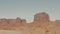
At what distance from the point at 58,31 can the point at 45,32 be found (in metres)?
1.99

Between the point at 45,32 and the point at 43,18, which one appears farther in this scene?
the point at 43,18

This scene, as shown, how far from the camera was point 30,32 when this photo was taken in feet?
92.0

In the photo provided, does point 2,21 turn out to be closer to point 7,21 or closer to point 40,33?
point 7,21

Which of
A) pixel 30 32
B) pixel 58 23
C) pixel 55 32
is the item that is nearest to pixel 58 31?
pixel 55 32

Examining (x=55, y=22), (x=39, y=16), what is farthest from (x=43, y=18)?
(x=55, y=22)

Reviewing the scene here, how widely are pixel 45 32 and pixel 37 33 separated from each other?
123 centimetres

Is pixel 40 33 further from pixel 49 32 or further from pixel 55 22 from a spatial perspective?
pixel 55 22

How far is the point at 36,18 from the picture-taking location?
184 ft

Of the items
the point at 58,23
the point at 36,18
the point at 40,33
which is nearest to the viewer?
the point at 40,33

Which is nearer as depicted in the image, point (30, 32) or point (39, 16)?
point (30, 32)

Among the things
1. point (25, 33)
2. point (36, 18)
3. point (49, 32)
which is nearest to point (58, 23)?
point (49, 32)

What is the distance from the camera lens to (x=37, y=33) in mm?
26734

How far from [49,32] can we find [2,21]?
3146 centimetres

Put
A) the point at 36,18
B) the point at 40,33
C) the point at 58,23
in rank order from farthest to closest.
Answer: the point at 36,18, the point at 58,23, the point at 40,33
